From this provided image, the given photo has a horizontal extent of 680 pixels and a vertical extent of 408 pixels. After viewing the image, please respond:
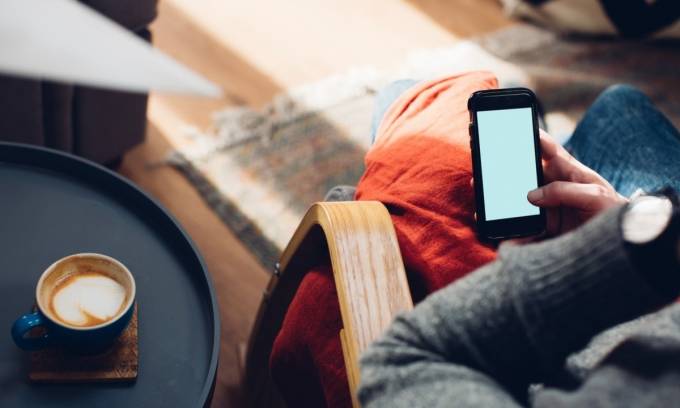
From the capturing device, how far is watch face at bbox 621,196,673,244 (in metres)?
0.54

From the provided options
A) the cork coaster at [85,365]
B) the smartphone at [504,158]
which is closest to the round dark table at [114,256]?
the cork coaster at [85,365]

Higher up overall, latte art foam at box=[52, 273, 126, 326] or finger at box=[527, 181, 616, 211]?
finger at box=[527, 181, 616, 211]

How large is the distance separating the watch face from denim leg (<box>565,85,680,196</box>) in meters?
0.41

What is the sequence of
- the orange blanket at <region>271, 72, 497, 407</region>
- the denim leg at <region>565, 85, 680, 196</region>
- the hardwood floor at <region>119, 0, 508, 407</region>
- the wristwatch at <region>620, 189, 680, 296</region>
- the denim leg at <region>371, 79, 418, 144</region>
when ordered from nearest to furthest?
the wristwatch at <region>620, 189, 680, 296</region>, the orange blanket at <region>271, 72, 497, 407</region>, the denim leg at <region>565, 85, 680, 196</region>, the denim leg at <region>371, 79, 418, 144</region>, the hardwood floor at <region>119, 0, 508, 407</region>

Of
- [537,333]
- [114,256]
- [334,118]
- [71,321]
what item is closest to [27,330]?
[71,321]

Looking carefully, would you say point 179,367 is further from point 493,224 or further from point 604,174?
point 604,174

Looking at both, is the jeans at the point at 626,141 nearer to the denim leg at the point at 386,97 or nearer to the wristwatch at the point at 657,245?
the denim leg at the point at 386,97

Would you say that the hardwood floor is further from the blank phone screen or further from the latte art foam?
the blank phone screen

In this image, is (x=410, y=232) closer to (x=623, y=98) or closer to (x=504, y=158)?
(x=504, y=158)

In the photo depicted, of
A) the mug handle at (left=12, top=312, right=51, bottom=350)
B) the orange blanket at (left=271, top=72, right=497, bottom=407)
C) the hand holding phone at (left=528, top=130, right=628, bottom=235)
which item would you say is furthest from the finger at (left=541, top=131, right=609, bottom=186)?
the mug handle at (left=12, top=312, right=51, bottom=350)

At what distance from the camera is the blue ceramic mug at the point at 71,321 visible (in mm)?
702

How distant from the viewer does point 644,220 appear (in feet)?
1.83

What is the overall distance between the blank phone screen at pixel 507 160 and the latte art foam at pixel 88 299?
1.48ft

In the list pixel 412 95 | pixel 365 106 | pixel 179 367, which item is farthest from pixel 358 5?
pixel 179 367
